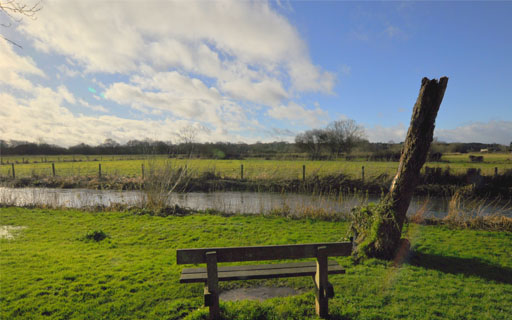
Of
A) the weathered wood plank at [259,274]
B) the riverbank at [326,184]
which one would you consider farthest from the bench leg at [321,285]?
the riverbank at [326,184]

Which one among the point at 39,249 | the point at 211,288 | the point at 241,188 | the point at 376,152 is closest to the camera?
the point at 211,288

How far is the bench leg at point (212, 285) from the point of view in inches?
137

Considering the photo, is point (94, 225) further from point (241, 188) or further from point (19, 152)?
point (19, 152)

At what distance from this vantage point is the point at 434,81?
618 centimetres

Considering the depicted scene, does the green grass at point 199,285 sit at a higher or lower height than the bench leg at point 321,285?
lower

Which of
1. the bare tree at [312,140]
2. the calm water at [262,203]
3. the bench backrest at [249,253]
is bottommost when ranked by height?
Answer: the calm water at [262,203]

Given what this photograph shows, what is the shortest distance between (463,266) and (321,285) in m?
4.20

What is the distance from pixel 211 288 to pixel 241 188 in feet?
64.4

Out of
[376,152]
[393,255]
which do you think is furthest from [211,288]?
[376,152]

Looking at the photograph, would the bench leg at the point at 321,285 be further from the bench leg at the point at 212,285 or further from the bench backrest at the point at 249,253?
the bench leg at the point at 212,285

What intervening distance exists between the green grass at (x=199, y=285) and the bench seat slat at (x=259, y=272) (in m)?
0.49

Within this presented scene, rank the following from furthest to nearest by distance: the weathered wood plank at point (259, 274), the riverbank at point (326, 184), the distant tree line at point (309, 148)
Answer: the distant tree line at point (309, 148), the riverbank at point (326, 184), the weathered wood plank at point (259, 274)

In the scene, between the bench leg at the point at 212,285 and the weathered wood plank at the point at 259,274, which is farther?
the weathered wood plank at the point at 259,274

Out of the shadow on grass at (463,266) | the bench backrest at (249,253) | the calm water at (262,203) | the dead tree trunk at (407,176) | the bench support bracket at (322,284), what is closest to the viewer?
the bench backrest at (249,253)
